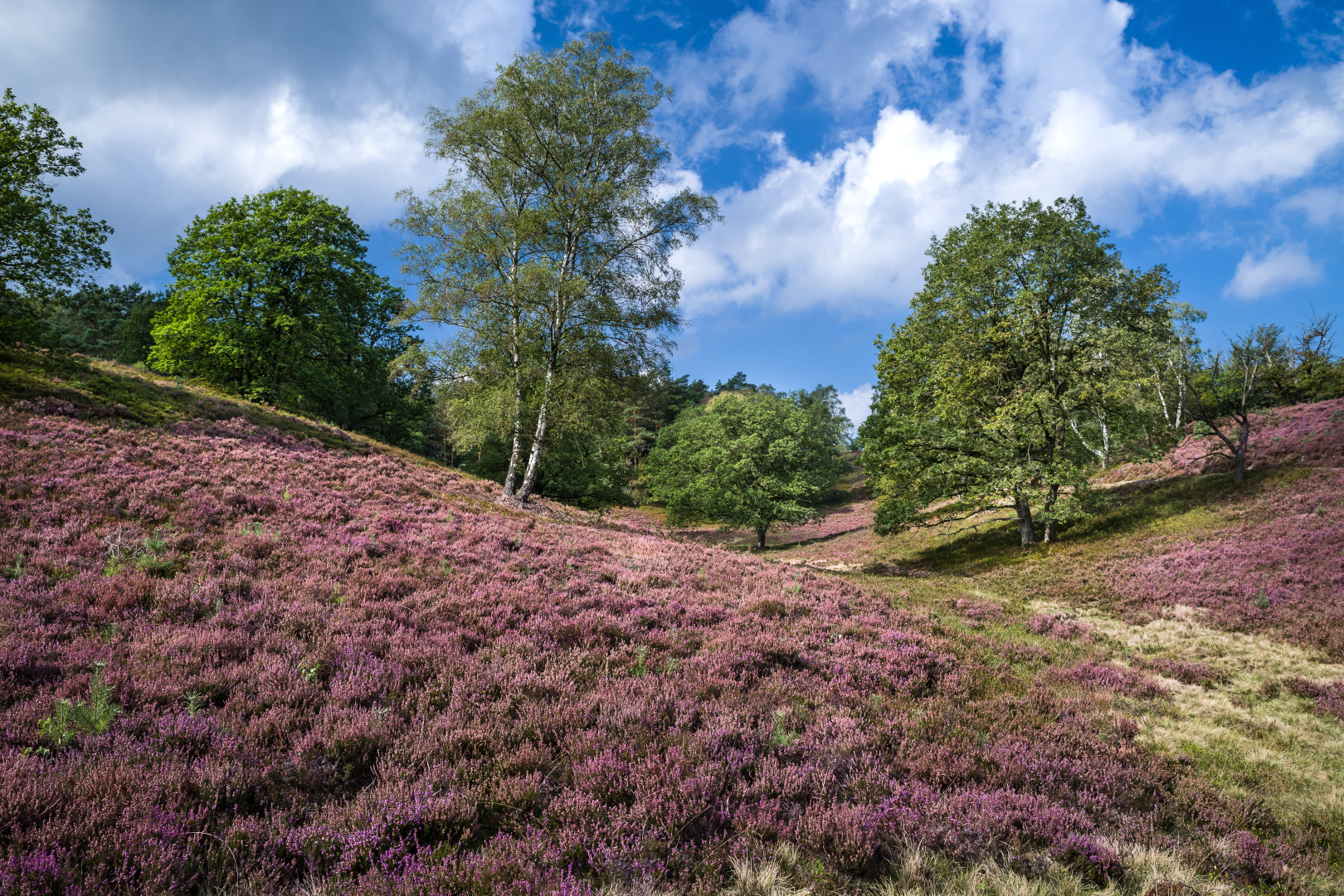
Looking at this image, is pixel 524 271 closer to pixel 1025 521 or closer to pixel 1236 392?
pixel 1025 521

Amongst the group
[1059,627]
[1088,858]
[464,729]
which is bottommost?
[1059,627]

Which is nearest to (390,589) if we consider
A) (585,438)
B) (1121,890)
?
(1121,890)

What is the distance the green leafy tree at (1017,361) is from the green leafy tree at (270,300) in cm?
2290

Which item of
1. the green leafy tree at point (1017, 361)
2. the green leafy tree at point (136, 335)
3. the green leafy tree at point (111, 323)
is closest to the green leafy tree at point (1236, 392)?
the green leafy tree at point (1017, 361)

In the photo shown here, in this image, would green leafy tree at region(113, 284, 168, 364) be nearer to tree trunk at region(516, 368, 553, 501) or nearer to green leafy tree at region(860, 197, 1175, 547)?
tree trunk at region(516, 368, 553, 501)

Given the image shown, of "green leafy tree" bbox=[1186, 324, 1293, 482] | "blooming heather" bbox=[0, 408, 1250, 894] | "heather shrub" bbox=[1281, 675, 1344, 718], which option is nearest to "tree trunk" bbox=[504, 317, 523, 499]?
"blooming heather" bbox=[0, 408, 1250, 894]

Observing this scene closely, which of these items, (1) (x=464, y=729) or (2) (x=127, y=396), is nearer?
(1) (x=464, y=729)

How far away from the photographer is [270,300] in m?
25.9

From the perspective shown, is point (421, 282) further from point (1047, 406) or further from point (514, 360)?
point (1047, 406)

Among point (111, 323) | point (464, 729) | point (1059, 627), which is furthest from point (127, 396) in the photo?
point (111, 323)

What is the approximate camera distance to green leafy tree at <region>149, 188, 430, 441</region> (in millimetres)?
24703

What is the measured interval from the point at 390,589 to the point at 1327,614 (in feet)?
54.8

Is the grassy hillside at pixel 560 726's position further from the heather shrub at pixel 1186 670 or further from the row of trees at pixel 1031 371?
the row of trees at pixel 1031 371

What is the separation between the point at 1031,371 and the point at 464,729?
67.7 feet
